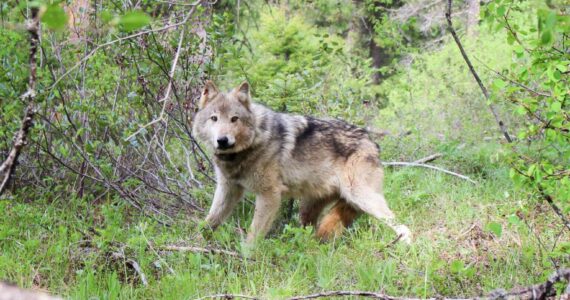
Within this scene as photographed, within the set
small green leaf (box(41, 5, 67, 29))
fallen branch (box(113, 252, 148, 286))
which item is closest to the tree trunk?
fallen branch (box(113, 252, 148, 286))

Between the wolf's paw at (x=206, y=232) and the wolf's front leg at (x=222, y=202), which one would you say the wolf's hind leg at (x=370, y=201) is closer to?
the wolf's front leg at (x=222, y=202)

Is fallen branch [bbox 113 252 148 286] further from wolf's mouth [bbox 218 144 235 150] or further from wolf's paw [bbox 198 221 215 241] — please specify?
wolf's mouth [bbox 218 144 235 150]

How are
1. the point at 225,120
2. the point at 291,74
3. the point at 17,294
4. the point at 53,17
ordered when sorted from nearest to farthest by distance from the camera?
the point at 17,294 → the point at 53,17 → the point at 225,120 → the point at 291,74

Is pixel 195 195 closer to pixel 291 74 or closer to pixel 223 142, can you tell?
pixel 223 142

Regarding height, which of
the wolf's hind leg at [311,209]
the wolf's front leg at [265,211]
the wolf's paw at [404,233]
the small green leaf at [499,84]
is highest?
the small green leaf at [499,84]

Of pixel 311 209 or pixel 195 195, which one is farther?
pixel 195 195

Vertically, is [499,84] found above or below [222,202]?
above

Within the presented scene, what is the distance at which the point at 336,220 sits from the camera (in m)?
6.33

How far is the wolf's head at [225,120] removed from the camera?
6.04 meters

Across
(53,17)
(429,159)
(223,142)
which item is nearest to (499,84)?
(53,17)

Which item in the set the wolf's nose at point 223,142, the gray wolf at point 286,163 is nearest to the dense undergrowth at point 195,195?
the gray wolf at point 286,163

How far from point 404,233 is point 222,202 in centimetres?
205

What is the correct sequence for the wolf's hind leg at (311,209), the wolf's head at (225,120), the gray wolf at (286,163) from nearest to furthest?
the wolf's head at (225,120) → the gray wolf at (286,163) → the wolf's hind leg at (311,209)

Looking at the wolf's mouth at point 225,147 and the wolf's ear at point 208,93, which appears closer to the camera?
the wolf's mouth at point 225,147
